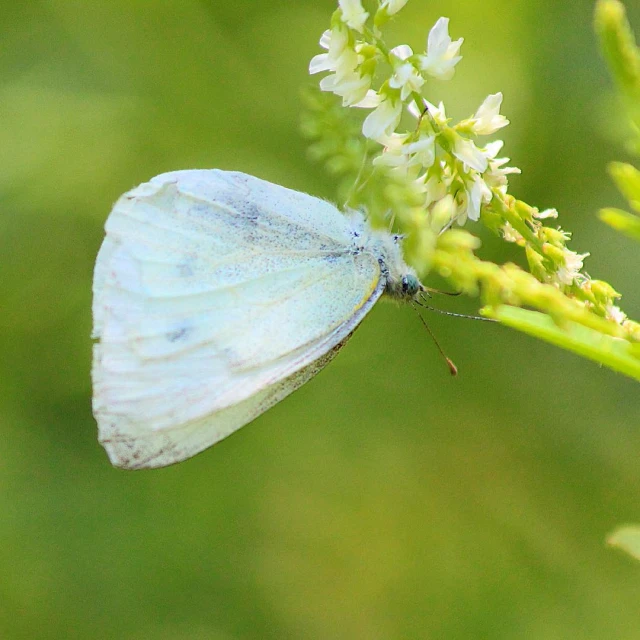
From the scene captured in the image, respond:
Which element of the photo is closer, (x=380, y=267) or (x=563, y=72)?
(x=380, y=267)

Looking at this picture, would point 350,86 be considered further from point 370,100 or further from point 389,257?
point 389,257

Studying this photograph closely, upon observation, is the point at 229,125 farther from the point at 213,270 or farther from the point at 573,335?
the point at 573,335

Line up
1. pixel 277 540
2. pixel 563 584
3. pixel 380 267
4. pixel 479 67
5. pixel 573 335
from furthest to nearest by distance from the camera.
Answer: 1. pixel 277 540
2. pixel 563 584
3. pixel 479 67
4. pixel 380 267
5. pixel 573 335

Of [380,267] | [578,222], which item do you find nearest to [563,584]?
[578,222]

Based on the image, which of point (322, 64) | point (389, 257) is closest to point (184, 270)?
point (389, 257)

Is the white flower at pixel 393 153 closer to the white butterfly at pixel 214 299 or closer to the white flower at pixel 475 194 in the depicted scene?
the white flower at pixel 475 194

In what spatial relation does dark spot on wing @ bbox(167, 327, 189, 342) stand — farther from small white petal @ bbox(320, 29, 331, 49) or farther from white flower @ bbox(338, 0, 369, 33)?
white flower @ bbox(338, 0, 369, 33)
